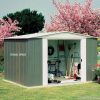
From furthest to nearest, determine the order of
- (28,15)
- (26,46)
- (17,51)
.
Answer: (28,15), (17,51), (26,46)

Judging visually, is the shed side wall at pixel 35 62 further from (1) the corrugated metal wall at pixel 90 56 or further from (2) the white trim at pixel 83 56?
(1) the corrugated metal wall at pixel 90 56

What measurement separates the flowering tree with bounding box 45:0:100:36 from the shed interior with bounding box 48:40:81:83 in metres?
5.95

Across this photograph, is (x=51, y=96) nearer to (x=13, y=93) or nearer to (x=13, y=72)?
(x=13, y=93)

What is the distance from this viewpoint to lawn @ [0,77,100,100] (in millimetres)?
14148

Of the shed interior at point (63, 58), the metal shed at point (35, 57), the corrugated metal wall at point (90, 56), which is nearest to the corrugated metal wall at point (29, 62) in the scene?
the metal shed at point (35, 57)

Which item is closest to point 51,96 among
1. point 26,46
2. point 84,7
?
point 26,46

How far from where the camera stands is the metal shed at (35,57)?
16.8m

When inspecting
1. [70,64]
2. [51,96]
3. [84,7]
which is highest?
[84,7]

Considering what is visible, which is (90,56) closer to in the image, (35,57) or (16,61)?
(35,57)

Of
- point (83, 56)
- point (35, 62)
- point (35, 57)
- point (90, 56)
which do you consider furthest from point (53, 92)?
point (90, 56)

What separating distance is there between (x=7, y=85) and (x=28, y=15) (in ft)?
152

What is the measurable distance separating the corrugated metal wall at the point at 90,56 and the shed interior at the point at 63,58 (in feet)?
3.98

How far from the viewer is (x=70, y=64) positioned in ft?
68.1

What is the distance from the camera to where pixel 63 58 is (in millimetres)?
21266
